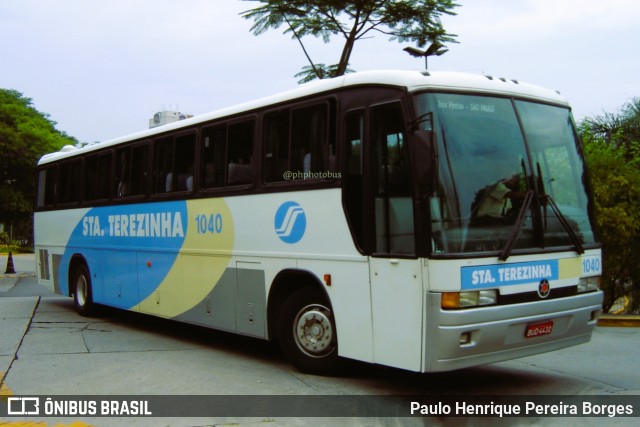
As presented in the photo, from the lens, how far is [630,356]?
31.2ft

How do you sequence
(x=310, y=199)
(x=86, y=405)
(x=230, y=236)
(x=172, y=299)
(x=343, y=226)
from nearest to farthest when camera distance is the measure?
1. (x=86, y=405)
2. (x=343, y=226)
3. (x=310, y=199)
4. (x=230, y=236)
5. (x=172, y=299)

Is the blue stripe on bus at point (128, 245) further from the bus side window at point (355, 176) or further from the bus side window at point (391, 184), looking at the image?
the bus side window at point (391, 184)

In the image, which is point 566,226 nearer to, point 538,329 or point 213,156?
point 538,329

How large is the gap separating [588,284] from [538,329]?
961mm

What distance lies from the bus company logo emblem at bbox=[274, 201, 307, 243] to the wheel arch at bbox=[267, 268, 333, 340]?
376 mm

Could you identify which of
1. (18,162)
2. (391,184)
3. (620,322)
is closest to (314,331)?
(391,184)

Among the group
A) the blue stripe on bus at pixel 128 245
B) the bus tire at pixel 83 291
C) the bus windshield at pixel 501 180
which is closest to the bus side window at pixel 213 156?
the blue stripe on bus at pixel 128 245

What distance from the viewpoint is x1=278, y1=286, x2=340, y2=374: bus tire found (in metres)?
7.75

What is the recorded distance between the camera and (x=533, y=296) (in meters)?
6.81

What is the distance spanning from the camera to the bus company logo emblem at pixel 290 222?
8016mm

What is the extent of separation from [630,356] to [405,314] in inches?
176

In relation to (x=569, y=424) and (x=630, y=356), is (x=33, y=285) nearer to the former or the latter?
(x=630, y=356)

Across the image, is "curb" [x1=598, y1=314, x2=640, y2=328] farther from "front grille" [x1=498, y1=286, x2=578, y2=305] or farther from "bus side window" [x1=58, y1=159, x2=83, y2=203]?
"bus side window" [x1=58, y1=159, x2=83, y2=203]

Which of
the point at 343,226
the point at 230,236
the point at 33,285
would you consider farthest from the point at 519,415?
the point at 33,285
